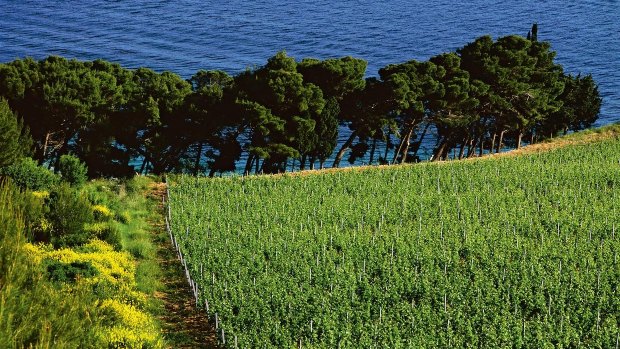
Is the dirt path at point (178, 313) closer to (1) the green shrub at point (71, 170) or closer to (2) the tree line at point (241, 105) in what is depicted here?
(1) the green shrub at point (71, 170)

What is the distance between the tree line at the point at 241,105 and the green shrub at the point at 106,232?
47.3ft

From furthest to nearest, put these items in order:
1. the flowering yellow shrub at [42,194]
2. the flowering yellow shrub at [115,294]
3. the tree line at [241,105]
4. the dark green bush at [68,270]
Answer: the tree line at [241,105] → the flowering yellow shrub at [42,194] → the dark green bush at [68,270] → the flowering yellow shrub at [115,294]

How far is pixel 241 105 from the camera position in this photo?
48531 millimetres

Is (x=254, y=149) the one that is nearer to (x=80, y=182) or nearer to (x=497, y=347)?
(x=80, y=182)

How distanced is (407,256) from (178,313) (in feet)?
33.7

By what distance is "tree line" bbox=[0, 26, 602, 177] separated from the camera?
4794cm

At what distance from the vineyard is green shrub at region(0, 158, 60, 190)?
693 cm

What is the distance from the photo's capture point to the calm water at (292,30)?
109438 millimetres

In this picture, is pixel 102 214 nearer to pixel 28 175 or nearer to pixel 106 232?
pixel 106 232

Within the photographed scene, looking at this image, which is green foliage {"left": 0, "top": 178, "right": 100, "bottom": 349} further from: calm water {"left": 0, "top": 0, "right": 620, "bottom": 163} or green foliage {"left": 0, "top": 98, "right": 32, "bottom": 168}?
calm water {"left": 0, "top": 0, "right": 620, "bottom": 163}

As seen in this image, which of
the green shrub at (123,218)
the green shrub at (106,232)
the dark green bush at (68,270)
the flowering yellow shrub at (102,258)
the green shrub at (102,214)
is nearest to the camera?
the dark green bush at (68,270)

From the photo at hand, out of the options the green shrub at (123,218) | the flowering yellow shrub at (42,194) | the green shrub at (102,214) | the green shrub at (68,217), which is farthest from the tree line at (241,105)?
the green shrub at (68,217)

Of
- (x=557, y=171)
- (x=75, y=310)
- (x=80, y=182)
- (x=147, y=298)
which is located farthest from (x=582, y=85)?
(x=75, y=310)

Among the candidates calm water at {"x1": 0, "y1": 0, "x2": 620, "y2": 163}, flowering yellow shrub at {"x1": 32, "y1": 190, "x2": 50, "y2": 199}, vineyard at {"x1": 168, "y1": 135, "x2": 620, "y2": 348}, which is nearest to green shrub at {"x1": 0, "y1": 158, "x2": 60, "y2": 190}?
flowering yellow shrub at {"x1": 32, "y1": 190, "x2": 50, "y2": 199}
